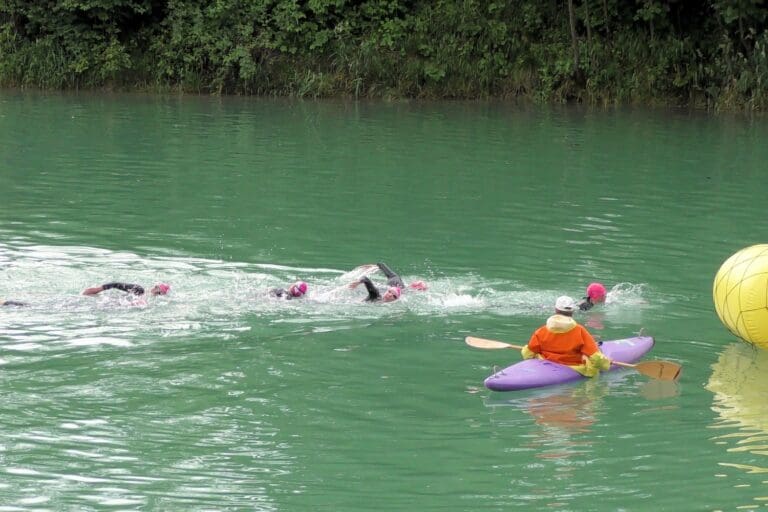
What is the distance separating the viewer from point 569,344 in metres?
11.2

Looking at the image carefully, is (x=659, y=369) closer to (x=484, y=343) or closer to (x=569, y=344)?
(x=569, y=344)

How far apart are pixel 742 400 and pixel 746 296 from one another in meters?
1.23

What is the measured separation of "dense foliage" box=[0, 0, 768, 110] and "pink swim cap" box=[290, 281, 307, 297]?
22.7m

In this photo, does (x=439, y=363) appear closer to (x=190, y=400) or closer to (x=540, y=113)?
(x=190, y=400)

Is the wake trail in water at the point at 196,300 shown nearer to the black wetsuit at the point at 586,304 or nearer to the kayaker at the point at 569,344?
the black wetsuit at the point at 586,304

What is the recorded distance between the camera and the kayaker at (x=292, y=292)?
1342 cm

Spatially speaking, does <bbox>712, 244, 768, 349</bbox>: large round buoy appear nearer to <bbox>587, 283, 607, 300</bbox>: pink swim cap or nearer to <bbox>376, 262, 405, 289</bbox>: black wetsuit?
<bbox>587, 283, 607, 300</bbox>: pink swim cap

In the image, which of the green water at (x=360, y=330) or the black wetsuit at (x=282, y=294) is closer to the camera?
the green water at (x=360, y=330)

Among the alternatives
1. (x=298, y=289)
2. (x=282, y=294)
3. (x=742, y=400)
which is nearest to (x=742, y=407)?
(x=742, y=400)

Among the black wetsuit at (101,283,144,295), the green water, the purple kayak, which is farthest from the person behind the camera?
the black wetsuit at (101,283,144,295)

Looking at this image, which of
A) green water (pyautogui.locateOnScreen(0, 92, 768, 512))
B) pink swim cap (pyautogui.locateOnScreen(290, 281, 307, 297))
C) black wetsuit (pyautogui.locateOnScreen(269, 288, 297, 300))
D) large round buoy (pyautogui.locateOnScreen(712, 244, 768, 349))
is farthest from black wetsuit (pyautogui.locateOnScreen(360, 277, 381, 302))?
large round buoy (pyautogui.locateOnScreen(712, 244, 768, 349))

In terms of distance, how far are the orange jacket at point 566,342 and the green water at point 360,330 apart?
31 cm

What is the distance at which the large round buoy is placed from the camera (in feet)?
37.8

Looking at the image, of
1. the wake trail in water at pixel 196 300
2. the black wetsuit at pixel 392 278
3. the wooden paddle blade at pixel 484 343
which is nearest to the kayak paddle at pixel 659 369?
the wooden paddle blade at pixel 484 343
